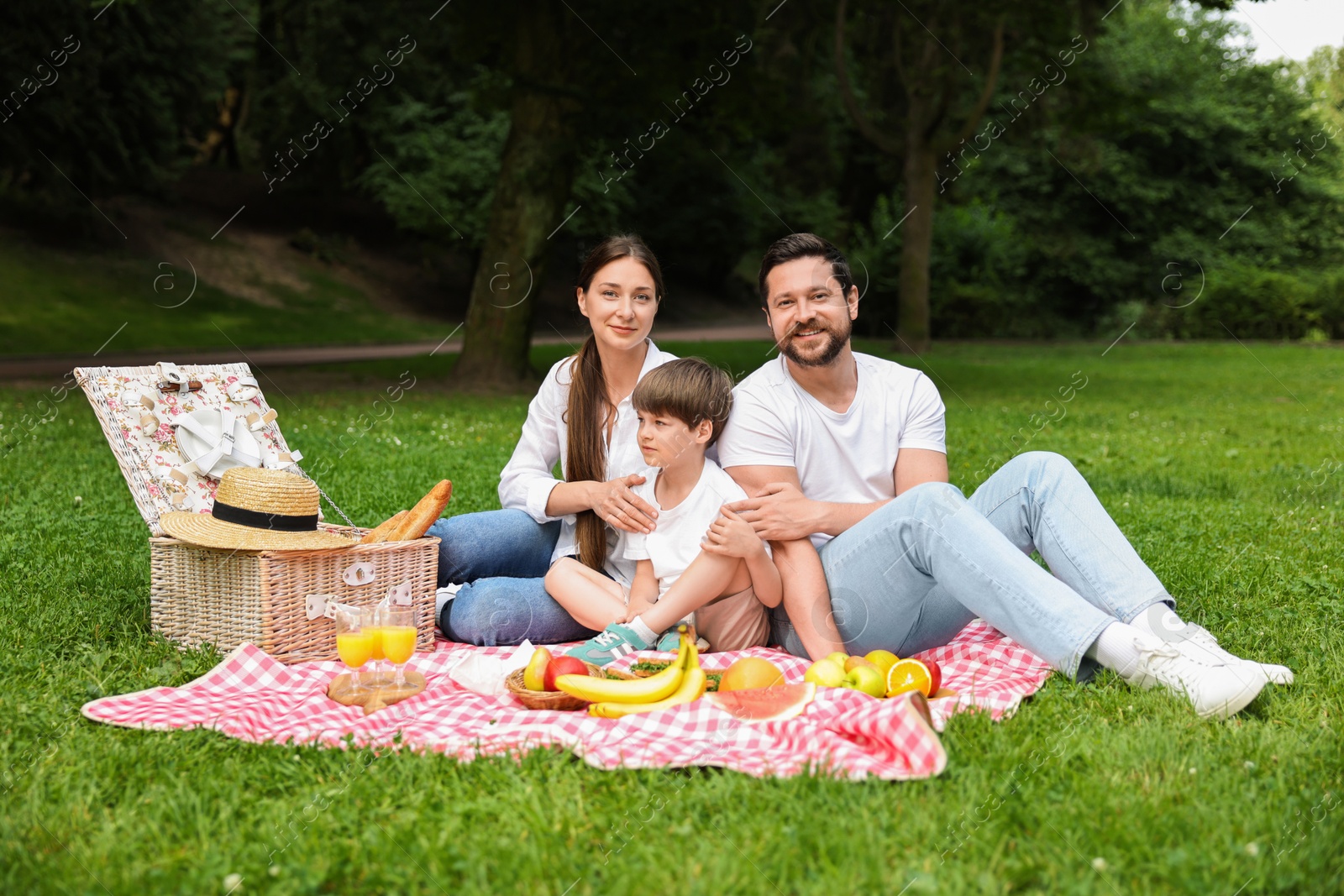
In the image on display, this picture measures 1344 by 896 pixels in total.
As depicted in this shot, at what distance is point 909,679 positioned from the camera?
3.32 m

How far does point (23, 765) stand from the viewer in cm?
288

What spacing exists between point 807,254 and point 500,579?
1.57m

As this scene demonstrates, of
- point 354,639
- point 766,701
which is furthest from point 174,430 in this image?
point 766,701

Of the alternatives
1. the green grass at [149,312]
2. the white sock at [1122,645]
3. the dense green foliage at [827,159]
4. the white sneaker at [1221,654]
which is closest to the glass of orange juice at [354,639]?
the white sock at [1122,645]

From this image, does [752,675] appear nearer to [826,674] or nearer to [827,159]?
[826,674]

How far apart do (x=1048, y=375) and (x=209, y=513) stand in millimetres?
14999

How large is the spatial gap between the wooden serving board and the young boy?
1.73ft

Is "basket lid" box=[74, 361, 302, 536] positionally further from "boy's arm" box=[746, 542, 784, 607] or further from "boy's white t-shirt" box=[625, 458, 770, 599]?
"boy's arm" box=[746, 542, 784, 607]

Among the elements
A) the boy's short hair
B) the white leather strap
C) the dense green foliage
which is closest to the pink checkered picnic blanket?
the boy's short hair

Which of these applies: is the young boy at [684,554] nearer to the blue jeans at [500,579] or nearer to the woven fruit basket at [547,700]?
the blue jeans at [500,579]

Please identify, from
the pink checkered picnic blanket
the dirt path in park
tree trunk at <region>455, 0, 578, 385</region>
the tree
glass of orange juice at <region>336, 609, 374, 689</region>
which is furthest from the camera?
the dirt path in park

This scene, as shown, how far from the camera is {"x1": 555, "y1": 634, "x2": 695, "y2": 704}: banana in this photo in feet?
10.7

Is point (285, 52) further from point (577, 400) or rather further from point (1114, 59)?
point (577, 400)

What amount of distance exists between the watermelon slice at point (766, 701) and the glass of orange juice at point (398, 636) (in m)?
0.91
